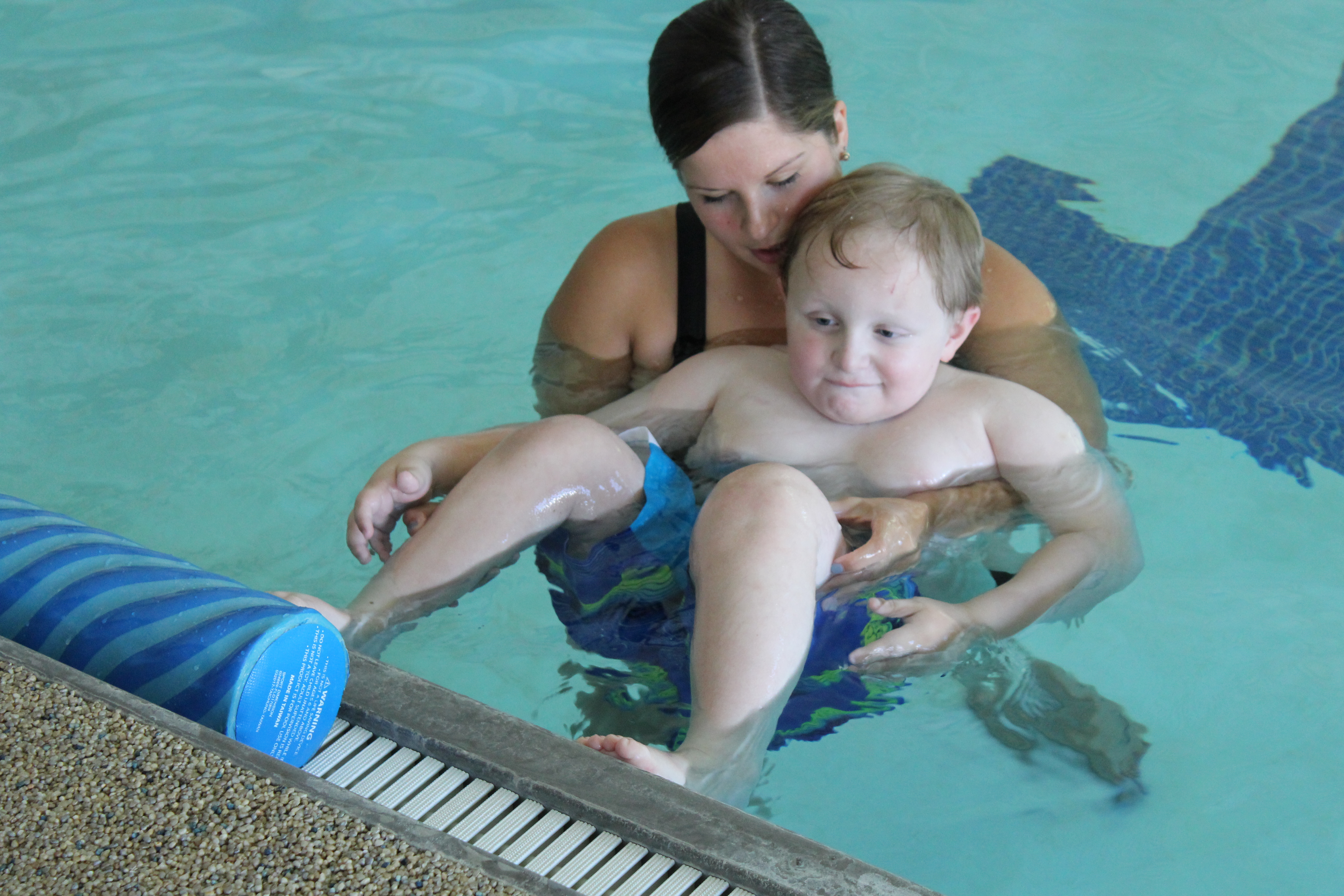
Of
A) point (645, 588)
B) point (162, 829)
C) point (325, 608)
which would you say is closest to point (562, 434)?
point (645, 588)

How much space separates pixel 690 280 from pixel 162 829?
175 centimetres

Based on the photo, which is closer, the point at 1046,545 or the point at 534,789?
the point at 534,789

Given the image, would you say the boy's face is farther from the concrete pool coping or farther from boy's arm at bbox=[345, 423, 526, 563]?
the concrete pool coping

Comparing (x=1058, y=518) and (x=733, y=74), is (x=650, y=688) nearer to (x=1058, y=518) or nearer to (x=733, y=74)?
(x=1058, y=518)

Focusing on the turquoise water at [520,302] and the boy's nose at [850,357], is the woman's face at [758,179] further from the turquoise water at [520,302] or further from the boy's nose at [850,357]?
the turquoise water at [520,302]

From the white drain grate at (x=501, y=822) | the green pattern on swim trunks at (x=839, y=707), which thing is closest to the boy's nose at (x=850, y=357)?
the green pattern on swim trunks at (x=839, y=707)

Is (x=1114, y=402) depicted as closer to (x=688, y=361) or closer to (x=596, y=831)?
(x=688, y=361)

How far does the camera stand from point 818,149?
250 cm

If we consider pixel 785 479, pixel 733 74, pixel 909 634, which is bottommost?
pixel 909 634

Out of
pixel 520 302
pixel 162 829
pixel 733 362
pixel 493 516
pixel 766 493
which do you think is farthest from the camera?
pixel 520 302

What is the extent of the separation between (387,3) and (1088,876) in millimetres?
5426

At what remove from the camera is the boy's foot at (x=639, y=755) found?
162 centimetres

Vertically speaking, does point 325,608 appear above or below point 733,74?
below

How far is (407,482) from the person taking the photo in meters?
2.29
